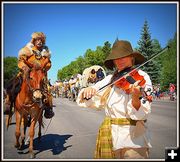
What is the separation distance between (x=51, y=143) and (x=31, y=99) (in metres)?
1.60

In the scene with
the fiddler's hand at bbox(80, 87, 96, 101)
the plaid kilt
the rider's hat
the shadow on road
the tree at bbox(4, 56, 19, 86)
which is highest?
the rider's hat

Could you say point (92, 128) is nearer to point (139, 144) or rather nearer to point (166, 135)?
point (166, 135)

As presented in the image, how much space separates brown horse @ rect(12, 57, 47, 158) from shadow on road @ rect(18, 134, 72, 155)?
0.44 m

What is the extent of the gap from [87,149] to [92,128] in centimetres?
273

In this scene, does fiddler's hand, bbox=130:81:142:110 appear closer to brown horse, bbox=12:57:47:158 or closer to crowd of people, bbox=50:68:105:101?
brown horse, bbox=12:57:47:158

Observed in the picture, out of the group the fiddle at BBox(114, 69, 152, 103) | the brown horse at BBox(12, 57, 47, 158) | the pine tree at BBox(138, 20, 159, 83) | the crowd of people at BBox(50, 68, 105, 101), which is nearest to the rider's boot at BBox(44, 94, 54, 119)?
the brown horse at BBox(12, 57, 47, 158)

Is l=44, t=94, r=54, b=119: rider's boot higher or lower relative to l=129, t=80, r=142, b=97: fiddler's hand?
lower

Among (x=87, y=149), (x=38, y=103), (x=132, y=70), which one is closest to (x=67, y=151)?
(x=87, y=149)

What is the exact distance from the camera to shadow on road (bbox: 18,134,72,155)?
21.8 feet

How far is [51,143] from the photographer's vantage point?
7.33 meters

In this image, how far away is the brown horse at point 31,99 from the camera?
582cm

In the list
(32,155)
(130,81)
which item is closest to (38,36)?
(32,155)

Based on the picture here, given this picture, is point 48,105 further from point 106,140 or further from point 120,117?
point 120,117

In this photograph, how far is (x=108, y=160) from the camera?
4027 mm
